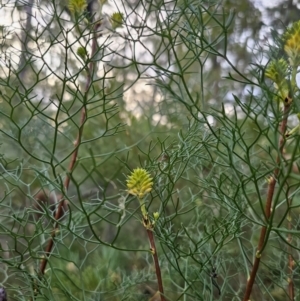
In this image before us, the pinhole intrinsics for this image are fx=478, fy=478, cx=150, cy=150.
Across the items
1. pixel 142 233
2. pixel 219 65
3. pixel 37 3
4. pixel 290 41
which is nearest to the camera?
pixel 290 41

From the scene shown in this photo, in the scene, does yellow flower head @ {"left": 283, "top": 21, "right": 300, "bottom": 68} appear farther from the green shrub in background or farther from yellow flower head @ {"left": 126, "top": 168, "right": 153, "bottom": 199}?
yellow flower head @ {"left": 126, "top": 168, "right": 153, "bottom": 199}

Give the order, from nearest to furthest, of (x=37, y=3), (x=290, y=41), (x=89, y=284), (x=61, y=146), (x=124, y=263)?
(x=290, y=41)
(x=37, y=3)
(x=89, y=284)
(x=124, y=263)
(x=61, y=146)

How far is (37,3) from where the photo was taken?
0.43m

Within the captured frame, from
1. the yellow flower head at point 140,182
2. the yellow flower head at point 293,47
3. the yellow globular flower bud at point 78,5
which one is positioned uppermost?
the yellow globular flower bud at point 78,5

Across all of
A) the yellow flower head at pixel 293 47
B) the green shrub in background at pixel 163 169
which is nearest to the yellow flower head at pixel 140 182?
the green shrub in background at pixel 163 169

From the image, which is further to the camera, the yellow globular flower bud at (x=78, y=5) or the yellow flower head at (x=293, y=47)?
the yellow globular flower bud at (x=78, y=5)

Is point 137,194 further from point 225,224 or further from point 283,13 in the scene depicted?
point 283,13

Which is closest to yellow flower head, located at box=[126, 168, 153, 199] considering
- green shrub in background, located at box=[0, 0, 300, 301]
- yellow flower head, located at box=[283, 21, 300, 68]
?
green shrub in background, located at box=[0, 0, 300, 301]

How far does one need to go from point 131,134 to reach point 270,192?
61cm

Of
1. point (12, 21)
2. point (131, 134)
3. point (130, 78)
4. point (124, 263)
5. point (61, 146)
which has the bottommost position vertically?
point (124, 263)

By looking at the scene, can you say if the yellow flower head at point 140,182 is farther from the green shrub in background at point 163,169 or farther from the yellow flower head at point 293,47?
the yellow flower head at point 293,47

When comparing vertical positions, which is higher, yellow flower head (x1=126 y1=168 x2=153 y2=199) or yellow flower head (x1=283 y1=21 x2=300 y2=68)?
yellow flower head (x1=283 y1=21 x2=300 y2=68)

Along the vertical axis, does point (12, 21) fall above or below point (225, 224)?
above

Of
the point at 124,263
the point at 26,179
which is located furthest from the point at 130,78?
the point at 124,263
